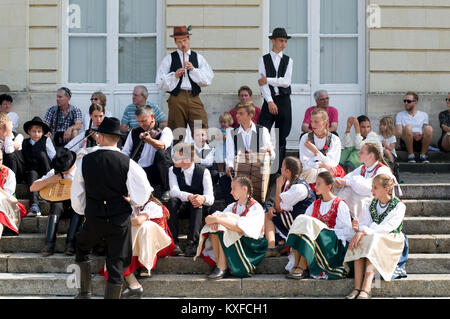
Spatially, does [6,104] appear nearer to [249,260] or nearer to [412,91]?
[249,260]

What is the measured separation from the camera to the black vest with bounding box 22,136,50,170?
9.06 meters

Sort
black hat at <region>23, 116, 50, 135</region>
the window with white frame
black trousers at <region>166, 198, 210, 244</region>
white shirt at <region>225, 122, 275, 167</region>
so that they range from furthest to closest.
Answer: the window with white frame < black hat at <region>23, 116, 50, 135</region> < white shirt at <region>225, 122, 275, 167</region> < black trousers at <region>166, 198, 210, 244</region>

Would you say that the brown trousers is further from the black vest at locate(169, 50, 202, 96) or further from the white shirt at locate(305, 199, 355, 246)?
the white shirt at locate(305, 199, 355, 246)

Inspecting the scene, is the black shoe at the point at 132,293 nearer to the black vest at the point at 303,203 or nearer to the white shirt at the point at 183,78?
the black vest at the point at 303,203

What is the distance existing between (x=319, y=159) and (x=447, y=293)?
2.08 meters

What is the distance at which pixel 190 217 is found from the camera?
7.87 metres

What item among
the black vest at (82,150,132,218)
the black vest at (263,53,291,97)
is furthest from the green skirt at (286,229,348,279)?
the black vest at (263,53,291,97)

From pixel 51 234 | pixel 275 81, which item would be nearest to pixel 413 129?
pixel 275 81

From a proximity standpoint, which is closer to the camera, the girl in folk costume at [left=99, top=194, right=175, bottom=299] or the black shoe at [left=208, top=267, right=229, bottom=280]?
the girl in folk costume at [left=99, top=194, right=175, bottom=299]

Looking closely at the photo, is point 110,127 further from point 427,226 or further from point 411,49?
point 411,49

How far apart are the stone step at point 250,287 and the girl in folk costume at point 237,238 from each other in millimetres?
148

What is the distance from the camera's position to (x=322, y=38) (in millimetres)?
12016

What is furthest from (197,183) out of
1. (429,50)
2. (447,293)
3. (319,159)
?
(429,50)

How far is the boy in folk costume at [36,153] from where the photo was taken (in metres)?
8.95
